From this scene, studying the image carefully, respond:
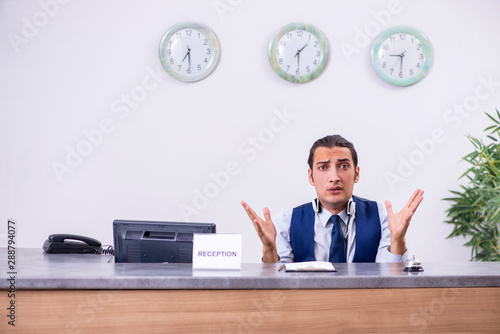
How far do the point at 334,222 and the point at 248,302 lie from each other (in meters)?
1.06

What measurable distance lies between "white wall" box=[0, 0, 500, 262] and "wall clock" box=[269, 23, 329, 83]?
0.22 ft

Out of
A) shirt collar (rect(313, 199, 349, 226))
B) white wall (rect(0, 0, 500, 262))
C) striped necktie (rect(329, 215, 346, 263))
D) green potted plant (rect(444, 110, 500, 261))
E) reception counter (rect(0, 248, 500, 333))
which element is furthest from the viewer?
white wall (rect(0, 0, 500, 262))

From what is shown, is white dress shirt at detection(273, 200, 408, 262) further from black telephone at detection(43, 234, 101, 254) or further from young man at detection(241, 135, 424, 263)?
black telephone at detection(43, 234, 101, 254)

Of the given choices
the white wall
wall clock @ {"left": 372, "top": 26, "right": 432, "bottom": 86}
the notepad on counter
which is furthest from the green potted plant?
the notepad on counter

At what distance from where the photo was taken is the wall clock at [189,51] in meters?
3.73

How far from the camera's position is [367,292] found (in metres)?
1.54

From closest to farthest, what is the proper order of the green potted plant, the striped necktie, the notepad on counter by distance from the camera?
the notepad on counter, the striped necktie, the green potted plant

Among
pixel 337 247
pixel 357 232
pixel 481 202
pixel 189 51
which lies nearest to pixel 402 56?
pixel 481 202

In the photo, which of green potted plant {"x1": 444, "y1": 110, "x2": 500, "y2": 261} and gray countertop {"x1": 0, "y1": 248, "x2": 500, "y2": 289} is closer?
gray countertop {"x1": 0, "y1": 248, "x2": 500, "y2": 289}

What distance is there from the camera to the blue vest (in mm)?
2479

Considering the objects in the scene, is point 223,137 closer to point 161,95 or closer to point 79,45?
point 161,95

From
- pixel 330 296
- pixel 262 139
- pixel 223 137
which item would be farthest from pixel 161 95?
pixel 330 296

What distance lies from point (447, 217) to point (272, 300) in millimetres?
2675

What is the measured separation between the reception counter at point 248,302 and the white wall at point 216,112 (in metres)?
2.16
